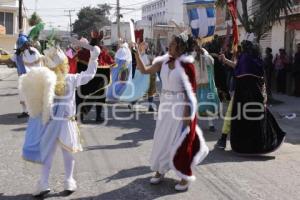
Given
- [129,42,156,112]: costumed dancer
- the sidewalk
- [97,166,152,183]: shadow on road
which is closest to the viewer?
[97,166,152,183]: shadow on road

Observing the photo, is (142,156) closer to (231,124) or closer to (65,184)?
(231,124)

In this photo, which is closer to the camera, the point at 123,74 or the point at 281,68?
the point at 123,74

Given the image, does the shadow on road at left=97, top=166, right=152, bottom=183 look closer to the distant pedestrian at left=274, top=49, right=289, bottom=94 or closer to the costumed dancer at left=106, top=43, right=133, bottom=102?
the costumed dancer at left=106, top=43, right=133, bottom=102

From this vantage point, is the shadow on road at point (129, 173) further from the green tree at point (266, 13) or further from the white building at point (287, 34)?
the white building at point (287, 34)

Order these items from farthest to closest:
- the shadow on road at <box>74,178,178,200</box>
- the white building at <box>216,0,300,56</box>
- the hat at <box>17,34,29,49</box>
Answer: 1. the white building at <box>216,0,300,56</box>
2. the hat at <box>17,34,29,49</box>
3. the shadow on road at <box>74,178,178,200</box>

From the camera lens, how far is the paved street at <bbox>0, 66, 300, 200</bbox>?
18.9 ft

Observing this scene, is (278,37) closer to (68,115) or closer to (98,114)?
(98,114)

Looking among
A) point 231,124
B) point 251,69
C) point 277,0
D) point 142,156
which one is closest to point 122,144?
point 142,156

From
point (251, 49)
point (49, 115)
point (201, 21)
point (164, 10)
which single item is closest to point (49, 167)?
point (49, 115)

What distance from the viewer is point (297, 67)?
1683 cm

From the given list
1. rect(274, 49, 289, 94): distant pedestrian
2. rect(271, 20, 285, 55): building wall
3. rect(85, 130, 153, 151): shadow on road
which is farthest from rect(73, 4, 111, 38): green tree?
rect(85, 130, 153, 151): shadow on road

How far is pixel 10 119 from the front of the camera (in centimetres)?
1116

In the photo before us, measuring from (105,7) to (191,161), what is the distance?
9230 cm

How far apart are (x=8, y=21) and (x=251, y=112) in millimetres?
54173
